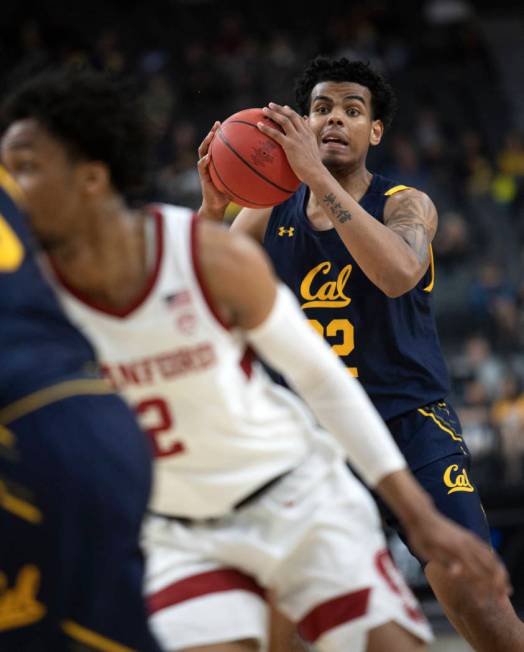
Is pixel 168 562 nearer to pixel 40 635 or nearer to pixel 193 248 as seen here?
pixel 40 635

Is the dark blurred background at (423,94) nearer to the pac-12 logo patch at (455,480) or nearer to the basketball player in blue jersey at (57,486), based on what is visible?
the pac-12 logo patch at (455,480)

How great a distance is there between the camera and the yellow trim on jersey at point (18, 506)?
2307 millimetres

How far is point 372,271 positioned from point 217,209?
71 centimetres

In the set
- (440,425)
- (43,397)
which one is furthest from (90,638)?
(440,425)

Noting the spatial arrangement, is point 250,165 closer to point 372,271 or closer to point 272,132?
point 272,132

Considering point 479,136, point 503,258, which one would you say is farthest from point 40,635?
point 479,136

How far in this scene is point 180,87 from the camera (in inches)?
599

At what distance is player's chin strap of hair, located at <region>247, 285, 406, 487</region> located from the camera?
2688 mm

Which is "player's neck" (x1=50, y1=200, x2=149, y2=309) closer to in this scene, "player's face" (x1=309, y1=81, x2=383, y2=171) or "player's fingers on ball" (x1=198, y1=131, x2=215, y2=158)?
"player's fingers on ball" (x1=198, y1=131, x2=215, y2=158)

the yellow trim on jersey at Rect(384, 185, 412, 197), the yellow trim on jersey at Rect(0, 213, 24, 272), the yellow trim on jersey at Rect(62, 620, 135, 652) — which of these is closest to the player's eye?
the yellow trim on jersey at Rect(0, 213, 24, 272)

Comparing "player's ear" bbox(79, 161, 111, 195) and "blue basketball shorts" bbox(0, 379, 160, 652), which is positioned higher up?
"player's ear" bbox(79, 161, 111, 195)

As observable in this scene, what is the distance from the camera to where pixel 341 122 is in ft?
15.0

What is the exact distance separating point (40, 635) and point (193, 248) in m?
0.92

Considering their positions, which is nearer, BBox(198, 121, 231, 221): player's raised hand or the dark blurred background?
BBox(198, 121, 231, 221): player's raised hand
